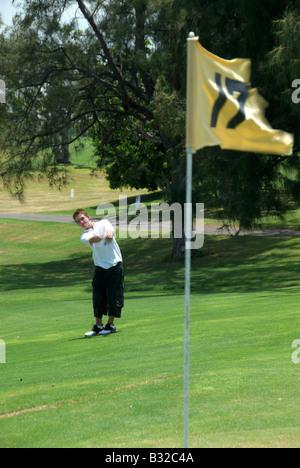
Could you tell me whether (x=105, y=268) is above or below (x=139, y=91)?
below

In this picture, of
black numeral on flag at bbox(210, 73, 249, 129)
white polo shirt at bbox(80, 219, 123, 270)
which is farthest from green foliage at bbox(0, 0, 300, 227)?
black numeral on flag at bbox(210, 73, 249, 129)

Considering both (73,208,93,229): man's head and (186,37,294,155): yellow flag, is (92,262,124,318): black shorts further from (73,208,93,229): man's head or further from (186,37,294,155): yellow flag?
(186,37,294,155): yellow flag

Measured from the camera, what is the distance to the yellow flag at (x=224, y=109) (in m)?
5.48

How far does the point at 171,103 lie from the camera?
2295cm

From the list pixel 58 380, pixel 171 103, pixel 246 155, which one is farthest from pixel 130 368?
pixel 171 103

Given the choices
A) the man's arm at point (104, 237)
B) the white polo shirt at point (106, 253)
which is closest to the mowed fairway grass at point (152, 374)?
the white polo shirt at point (106, 253)

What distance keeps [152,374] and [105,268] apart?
10.3ft

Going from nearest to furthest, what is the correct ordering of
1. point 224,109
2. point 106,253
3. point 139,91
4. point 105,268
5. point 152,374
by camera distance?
point 224,109 → point 152,374 → point 106,253 → point 105,268 → point 139,91

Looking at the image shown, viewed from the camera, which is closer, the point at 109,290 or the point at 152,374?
the point at 152,374

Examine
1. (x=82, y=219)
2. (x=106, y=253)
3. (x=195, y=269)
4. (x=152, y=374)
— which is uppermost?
(x=82, y=219)

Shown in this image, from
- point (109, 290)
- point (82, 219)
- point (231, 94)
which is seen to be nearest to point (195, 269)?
point (109, 290)

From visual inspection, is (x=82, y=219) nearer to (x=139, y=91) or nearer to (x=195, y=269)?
(x=195, y=269)

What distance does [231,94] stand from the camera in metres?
5.77
